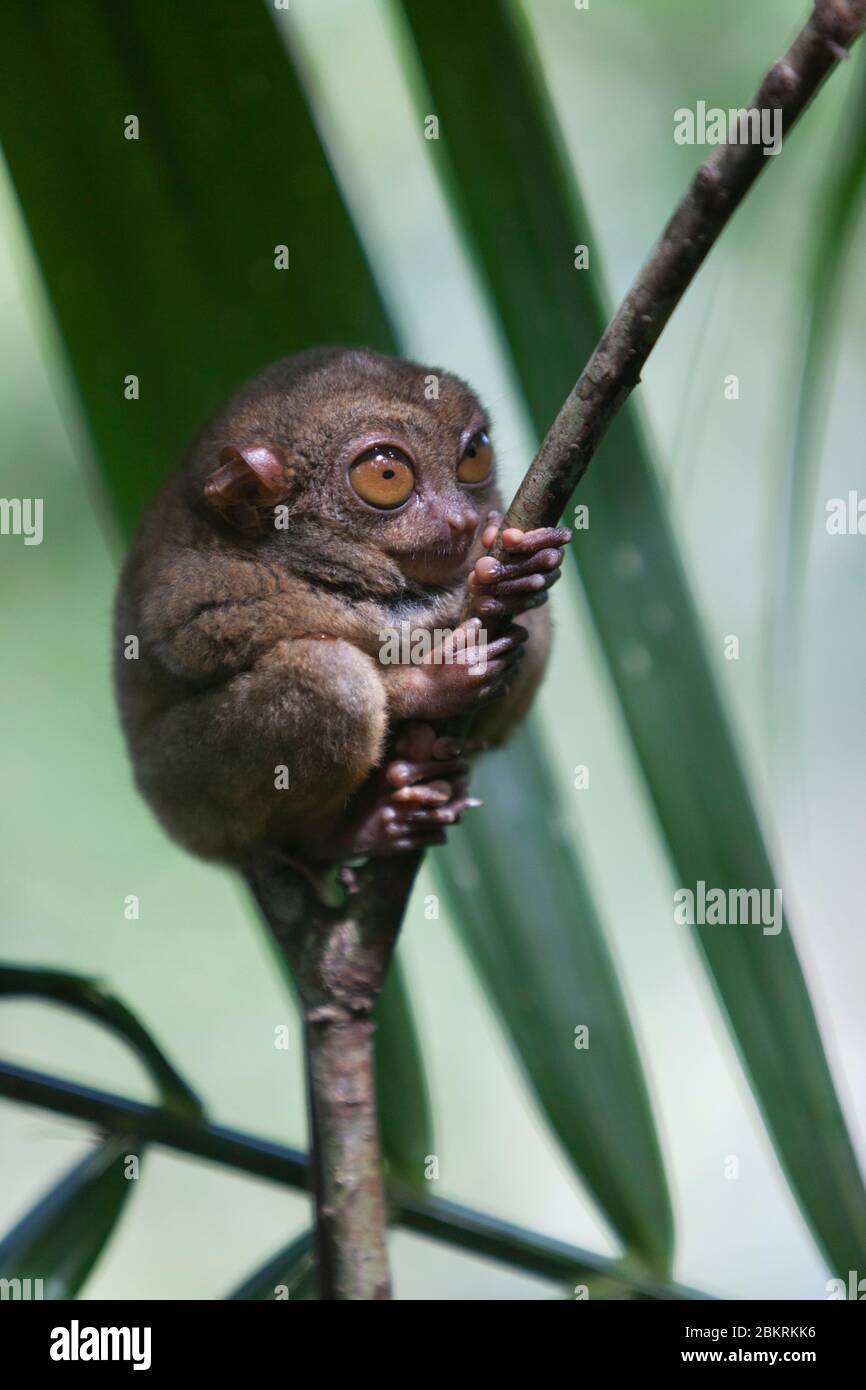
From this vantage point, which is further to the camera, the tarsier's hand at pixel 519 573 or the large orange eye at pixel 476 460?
the large orange eye at pixel 476 460

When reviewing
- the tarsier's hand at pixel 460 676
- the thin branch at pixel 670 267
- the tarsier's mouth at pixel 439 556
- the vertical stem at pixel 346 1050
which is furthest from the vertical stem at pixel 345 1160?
the tarsier's mouth at pixel 439 556

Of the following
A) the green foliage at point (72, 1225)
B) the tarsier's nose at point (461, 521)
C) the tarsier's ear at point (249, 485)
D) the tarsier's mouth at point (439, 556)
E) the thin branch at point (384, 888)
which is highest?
the tarsier's ear at point (249, 485)

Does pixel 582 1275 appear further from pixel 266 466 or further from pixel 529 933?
pixel 266 466

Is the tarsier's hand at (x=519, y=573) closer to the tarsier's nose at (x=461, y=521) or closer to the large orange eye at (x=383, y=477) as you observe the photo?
the tarsier's nose at (x=461, y=521)

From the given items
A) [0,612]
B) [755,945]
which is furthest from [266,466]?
[0,612]

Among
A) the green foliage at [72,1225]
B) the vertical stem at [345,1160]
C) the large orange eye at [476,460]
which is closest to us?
the vertical stem at [345,1160]

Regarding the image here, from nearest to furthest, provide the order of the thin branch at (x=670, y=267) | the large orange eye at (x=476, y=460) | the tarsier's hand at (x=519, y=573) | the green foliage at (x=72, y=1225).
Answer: the thin branch at (x=670, y=267), the tarsier's hand at (x=519, y=573), the green foliage at (x=72, y=1225), the large orange eye at (x=476, y=460)

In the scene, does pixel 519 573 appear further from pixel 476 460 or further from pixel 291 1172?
pixel 291 1172
